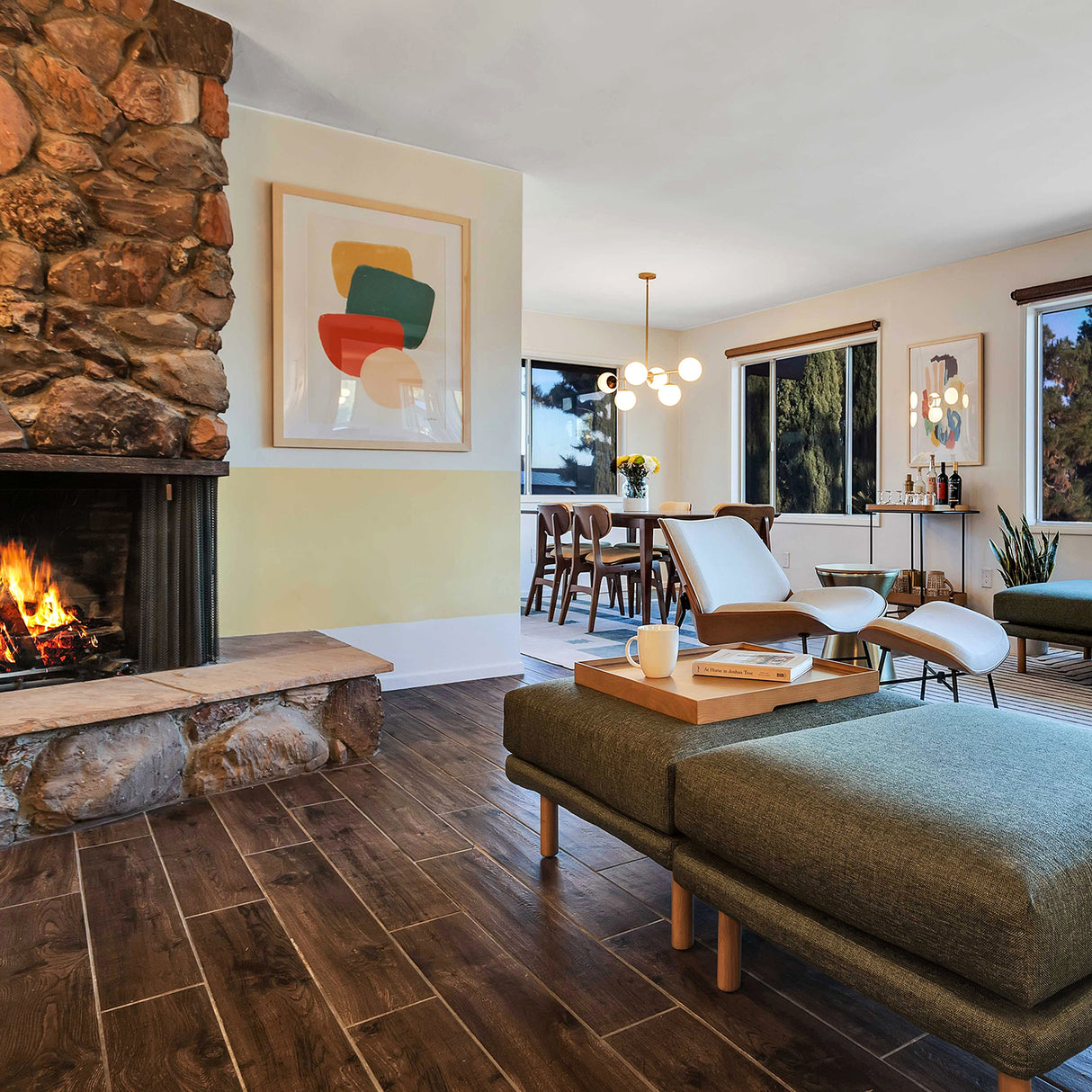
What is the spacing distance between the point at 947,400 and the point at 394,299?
161 inches

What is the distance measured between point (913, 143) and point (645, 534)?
2.56 metres

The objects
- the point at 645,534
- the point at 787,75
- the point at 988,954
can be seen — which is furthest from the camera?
the point at 645,534

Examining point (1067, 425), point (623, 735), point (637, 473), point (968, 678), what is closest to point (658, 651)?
point (623, 735)

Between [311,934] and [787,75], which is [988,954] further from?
[787,75]

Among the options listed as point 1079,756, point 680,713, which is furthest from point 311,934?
point 1079,756

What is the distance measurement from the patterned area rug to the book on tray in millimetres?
1145

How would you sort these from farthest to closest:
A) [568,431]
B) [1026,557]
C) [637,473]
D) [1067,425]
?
[568,431] → [637,473] → [1067,425] → [1026,557]

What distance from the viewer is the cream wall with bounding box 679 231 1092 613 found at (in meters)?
5.40

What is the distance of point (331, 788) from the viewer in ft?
8.48

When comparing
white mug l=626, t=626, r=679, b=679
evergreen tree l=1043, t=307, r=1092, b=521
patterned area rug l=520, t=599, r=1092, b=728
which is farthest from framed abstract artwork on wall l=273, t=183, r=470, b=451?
evergreen tree l=1043, t=307, r=1092, b=521

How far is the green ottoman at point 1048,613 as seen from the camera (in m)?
3.98

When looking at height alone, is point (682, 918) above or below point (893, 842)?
below

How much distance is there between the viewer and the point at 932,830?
1.13m

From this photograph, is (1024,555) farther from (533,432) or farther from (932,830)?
(932,830)
